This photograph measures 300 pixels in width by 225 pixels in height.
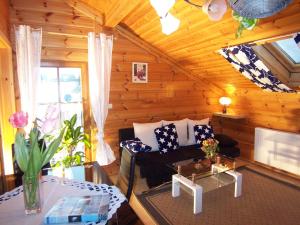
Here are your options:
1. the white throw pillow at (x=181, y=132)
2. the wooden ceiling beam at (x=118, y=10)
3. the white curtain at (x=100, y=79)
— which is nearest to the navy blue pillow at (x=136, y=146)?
the white curtain at (x=100, y=79)

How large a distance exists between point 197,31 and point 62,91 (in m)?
2.06

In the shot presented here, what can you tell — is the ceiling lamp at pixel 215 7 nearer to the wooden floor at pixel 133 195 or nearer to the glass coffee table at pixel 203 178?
the glass coffee table at pixel 203 178

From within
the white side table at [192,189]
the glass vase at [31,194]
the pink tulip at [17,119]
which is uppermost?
the pink tulip at [17,119]

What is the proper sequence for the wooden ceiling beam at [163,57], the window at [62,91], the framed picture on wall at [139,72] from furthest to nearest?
the framed picture on wall at [139,72], the wooden ceiling beam at [163,57], the window at [62,91]

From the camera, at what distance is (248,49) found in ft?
8.76

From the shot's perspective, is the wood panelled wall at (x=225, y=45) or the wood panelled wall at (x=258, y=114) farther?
the wood panelled wall at (x=258, y=114)

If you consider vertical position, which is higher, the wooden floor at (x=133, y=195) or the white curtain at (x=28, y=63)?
the white curtain at (x=28, y=63)

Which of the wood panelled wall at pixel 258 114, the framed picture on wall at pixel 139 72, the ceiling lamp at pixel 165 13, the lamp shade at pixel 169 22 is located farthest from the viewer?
the framed picture on wall at pixel 139 72

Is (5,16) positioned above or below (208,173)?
above


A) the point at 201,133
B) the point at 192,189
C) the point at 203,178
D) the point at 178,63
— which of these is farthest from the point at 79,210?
the point at 178,63

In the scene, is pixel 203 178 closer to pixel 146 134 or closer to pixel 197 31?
pixel 146 134

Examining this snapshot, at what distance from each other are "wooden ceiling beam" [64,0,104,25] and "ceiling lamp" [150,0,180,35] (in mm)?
1961

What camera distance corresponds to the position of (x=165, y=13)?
4.59 feet

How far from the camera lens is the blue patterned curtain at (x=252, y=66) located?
2727 millimetres
